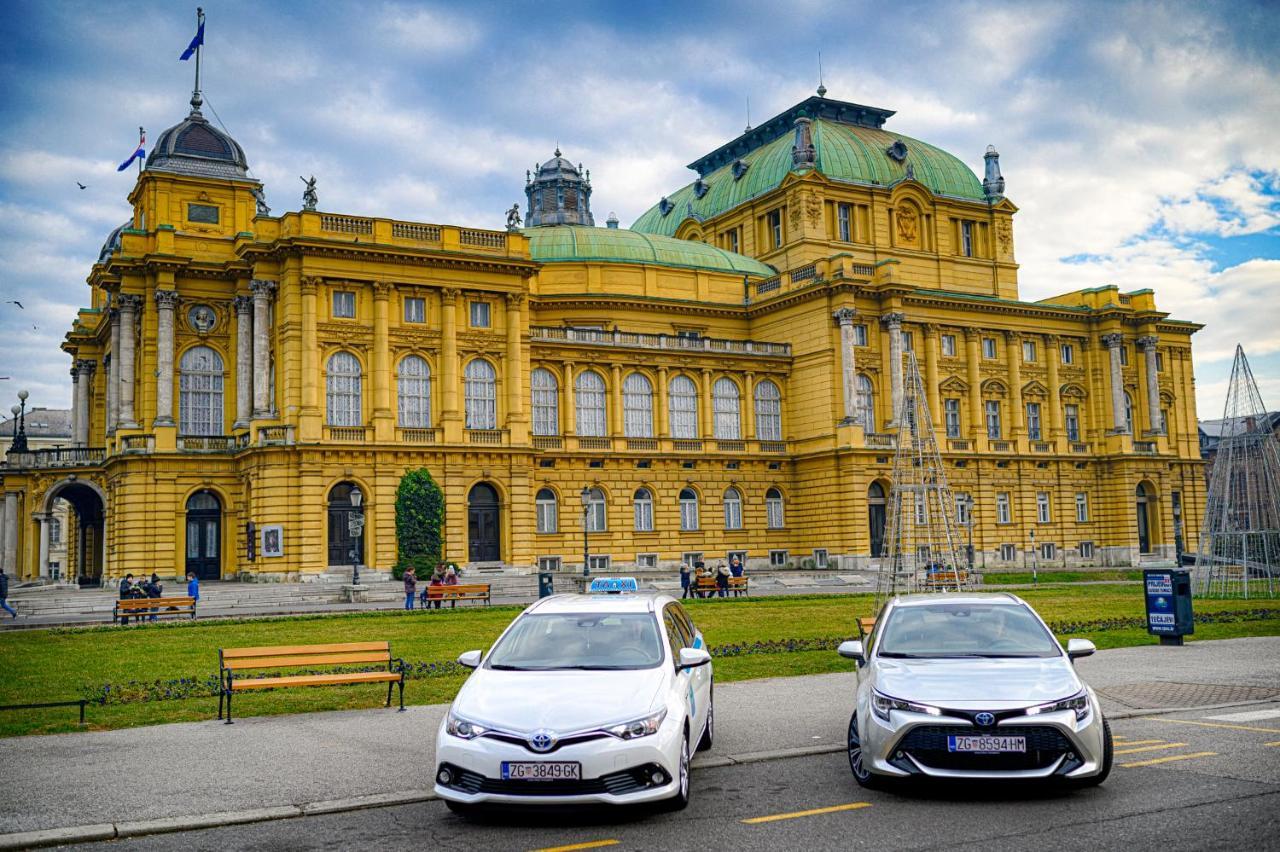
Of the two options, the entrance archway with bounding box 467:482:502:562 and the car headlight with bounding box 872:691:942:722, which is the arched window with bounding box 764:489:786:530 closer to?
the entrance archway with bounding box 467:482:502:562

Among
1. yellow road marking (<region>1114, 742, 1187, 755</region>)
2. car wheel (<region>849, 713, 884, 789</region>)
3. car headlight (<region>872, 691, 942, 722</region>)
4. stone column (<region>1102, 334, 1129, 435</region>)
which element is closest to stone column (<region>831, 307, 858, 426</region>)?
stone column (<region>1102, 334, 1129, 435</region>)

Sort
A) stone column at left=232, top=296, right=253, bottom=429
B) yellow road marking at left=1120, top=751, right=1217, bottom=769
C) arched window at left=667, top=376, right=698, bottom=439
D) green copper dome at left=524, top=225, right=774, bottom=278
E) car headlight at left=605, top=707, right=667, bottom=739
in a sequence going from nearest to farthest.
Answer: car headlight at left=605, top=707, right=667, bottom=739 < yellow road marking at left=1120, top=751, right=1217, bottom=769 < stone column at left=232, top=296, right=253, bottom=429 < arched window at left=667, top=376, right=698, bottom=439 < green copper dome at left=524, top=225, right=774, bottom=278

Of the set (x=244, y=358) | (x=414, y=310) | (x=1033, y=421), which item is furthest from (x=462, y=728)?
(x=1033, y=421)

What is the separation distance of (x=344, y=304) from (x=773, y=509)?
2671cm

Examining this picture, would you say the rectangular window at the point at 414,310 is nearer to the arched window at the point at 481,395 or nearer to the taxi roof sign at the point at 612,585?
the arched window at the point at 481,395

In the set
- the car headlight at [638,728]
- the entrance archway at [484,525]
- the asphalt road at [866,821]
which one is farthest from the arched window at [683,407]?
the car headlight at [638,728]

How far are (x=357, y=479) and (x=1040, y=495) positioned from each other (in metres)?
42.8

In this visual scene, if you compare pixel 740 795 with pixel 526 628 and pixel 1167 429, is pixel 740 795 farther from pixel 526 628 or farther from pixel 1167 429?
pixel 1167 429

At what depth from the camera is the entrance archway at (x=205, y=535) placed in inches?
2122

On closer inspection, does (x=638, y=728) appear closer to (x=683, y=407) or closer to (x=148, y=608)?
(x=148, y=608)

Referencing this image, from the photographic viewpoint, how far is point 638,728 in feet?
33.8

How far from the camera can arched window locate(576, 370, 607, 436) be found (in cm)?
6066

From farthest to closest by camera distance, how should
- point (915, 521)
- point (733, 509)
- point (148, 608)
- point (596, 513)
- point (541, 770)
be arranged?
point (733, 509)
point (596, 513)
point (915, 521)
point (148, 608)
point (541, 770)

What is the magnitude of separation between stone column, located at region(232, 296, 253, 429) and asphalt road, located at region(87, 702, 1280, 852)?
45967 mm
